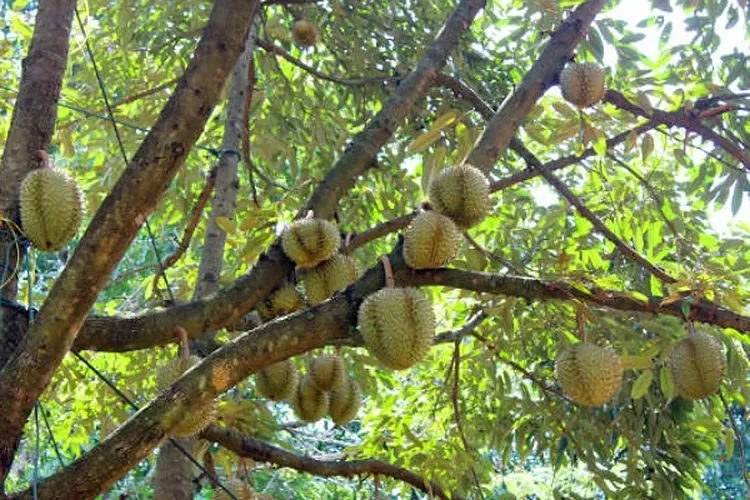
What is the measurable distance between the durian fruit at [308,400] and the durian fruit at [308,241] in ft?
1.82

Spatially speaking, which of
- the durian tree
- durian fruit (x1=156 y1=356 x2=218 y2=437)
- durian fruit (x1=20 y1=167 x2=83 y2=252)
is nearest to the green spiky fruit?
the durian tree

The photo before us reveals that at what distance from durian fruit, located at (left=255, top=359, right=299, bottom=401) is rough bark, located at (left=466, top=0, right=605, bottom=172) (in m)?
0.87

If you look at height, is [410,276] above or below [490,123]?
below

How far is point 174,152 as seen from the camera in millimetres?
1649

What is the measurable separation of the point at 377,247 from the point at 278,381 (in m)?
1.67

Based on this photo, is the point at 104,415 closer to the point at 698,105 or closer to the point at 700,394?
the point at 700,394

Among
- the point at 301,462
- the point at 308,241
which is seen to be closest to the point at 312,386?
the point at 301,462

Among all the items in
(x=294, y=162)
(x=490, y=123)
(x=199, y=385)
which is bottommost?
(x=199, y=385)

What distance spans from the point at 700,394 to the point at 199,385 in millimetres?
1365

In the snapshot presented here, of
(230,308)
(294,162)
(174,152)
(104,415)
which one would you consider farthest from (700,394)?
(104,415)

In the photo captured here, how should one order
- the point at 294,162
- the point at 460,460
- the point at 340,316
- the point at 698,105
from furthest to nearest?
the point at 294,162 → the point at 460,460 → the point at 698,105 → the point at 340,316

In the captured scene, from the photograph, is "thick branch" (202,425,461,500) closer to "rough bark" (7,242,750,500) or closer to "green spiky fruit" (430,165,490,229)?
"rough bark" (7,242,750,500)

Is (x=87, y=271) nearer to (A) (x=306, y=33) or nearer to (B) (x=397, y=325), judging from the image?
(B) (x=397, y=325)

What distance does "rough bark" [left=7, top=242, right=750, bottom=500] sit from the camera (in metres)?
1.58
